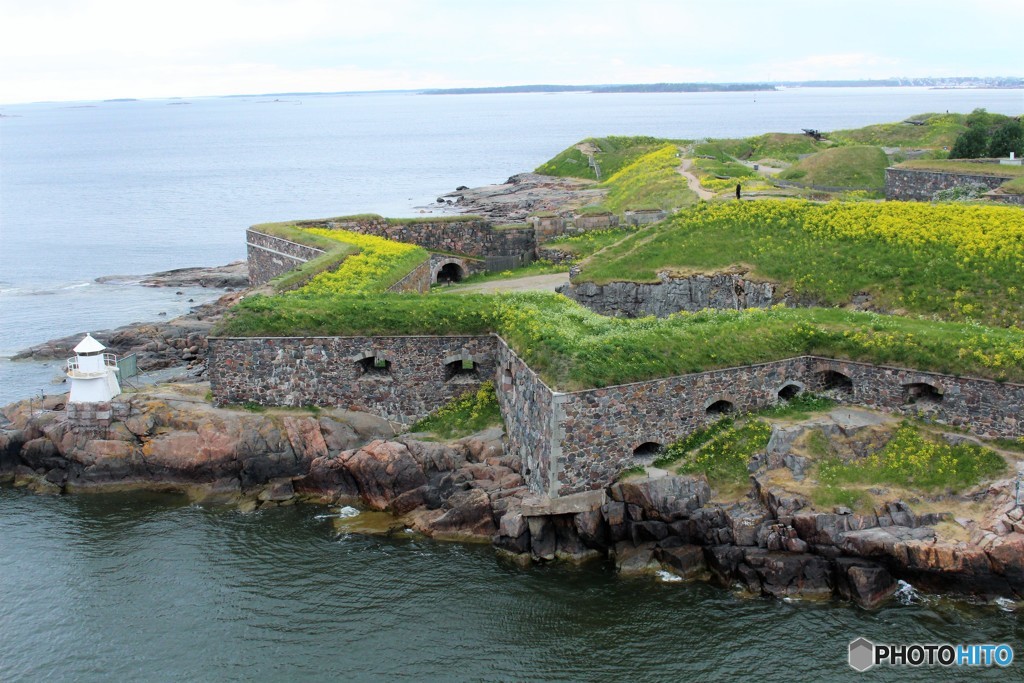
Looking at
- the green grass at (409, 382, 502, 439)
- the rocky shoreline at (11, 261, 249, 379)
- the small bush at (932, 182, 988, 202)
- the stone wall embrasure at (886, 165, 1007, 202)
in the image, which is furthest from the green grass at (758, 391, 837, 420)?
the stone wall embrasure at (886, 165, 1007, 202)

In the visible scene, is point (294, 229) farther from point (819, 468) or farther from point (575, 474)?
point (819, 468)

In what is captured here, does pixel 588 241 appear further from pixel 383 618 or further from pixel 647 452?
pixel 383 618

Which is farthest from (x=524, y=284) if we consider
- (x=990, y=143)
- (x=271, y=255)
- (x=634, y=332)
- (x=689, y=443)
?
(x=990, y=143)

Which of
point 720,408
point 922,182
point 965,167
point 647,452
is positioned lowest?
point 647,452

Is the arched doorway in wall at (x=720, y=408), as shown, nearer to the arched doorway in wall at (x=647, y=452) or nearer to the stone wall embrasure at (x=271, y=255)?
the arched doorway in wall at (x=647, y=452)

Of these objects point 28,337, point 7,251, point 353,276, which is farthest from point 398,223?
point 7,251

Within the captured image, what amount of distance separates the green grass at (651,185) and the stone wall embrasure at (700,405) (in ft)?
74.9

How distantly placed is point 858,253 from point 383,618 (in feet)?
73.8

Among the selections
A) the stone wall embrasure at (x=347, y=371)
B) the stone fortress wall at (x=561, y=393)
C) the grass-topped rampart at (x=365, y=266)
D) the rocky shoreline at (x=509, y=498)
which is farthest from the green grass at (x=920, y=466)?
the grass-topped rampart at (x=365, y=266)

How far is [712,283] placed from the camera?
37.9 meters

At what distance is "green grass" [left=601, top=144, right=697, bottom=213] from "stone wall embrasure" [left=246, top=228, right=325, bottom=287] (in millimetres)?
18136

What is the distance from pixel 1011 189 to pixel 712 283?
652 inches

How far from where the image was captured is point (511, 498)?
1080 inches

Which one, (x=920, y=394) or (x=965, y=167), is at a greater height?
(x=965, y=167)
